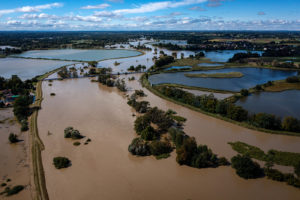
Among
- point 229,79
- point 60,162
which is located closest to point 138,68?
point 229,79

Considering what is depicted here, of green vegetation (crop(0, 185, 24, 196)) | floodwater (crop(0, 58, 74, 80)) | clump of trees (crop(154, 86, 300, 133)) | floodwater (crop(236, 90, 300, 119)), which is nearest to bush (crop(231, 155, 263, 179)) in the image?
clump of trees (crop(154, 86, 300, 133))

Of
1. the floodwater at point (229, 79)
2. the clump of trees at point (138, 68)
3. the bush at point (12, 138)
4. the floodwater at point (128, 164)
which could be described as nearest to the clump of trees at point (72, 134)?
the floodwater at point (128, 164)

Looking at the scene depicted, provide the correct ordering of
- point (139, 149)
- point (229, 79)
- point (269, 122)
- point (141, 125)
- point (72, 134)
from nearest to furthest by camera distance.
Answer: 1. point (139, 149)
2. point (72, 134)
3. point (269, 122)
4. point (141, 125)
5. point (229, 79)

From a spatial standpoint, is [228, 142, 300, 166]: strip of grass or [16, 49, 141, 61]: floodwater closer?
[228, 142, 300, 166]: strip of grass

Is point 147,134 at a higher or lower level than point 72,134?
higher

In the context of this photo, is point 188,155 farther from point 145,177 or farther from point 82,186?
point 82,186

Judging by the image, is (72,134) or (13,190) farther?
(72,134)

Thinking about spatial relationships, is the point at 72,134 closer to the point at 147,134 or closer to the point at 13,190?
the point at 13,190

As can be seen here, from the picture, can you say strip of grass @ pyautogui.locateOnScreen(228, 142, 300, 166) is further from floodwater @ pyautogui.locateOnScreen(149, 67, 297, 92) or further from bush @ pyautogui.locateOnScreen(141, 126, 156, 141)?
floodwater @ pyautogui.locateOnScreen(149, 67, 297, 92)
